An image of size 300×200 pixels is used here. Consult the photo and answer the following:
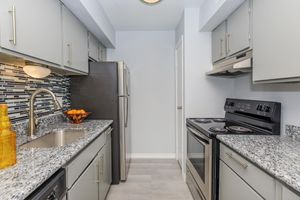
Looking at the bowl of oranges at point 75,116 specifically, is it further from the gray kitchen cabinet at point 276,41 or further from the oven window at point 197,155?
the gray kitchen cabinet at point 276,41

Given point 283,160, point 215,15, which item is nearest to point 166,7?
point 215,15

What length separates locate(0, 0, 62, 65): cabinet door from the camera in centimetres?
124

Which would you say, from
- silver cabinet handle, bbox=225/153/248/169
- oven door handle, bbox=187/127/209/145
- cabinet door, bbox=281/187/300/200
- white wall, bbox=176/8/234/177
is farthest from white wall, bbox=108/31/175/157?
cabinet door, bbox=281/187/300/200

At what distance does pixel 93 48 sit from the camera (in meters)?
3.15

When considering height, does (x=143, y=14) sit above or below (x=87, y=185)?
above

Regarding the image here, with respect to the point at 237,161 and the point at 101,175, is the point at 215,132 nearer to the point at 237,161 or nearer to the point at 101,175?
the point at 237,161

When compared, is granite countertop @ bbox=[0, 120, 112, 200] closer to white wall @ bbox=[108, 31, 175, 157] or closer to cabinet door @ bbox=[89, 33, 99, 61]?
cabinet door @ bbox=[89, 33, 99, 61]

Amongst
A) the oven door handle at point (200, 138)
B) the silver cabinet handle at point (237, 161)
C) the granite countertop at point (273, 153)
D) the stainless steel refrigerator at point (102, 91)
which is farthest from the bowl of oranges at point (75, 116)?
the silver cabinet handle at point (237, 161)

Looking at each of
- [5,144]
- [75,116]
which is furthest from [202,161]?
[5,144]

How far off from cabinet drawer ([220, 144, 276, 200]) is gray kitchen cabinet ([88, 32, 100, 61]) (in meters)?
2.13

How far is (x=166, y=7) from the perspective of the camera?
9.81ft

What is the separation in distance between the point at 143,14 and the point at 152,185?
2.36 metres

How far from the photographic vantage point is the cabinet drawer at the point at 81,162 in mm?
1359

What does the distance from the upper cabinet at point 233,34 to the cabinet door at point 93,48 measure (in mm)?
1596
